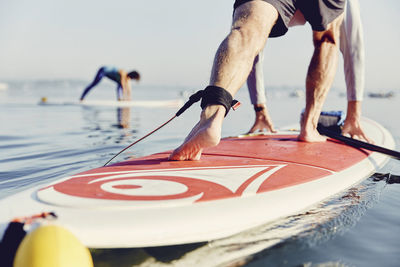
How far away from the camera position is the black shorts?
208cm

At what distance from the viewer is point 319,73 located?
9.12 ft

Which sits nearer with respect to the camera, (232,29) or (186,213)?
(186,213)

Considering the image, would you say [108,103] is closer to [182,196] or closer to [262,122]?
[262,122]

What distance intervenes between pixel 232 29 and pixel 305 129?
3.87ft

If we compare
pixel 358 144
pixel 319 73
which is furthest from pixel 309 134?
pixel 319 73

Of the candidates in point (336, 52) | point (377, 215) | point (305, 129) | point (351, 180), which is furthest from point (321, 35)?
point (377, 215)

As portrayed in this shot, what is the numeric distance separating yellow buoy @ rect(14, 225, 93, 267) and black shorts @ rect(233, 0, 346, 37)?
5.32ft

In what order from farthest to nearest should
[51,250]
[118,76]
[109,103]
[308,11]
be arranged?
[118,76], [109,103], [308,11], [51,250]

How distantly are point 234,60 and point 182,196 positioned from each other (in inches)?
33.3

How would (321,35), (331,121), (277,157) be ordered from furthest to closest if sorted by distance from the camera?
(331,121)
(321,35)
(277,157)

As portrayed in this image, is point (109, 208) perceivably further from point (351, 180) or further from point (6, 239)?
point (351, 180)

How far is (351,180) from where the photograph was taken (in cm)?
201

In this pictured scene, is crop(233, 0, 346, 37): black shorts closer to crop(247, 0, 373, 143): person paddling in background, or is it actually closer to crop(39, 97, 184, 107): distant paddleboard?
crop(247, 0, 373, 143): person paddling in background

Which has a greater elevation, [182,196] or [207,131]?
[207,131]
